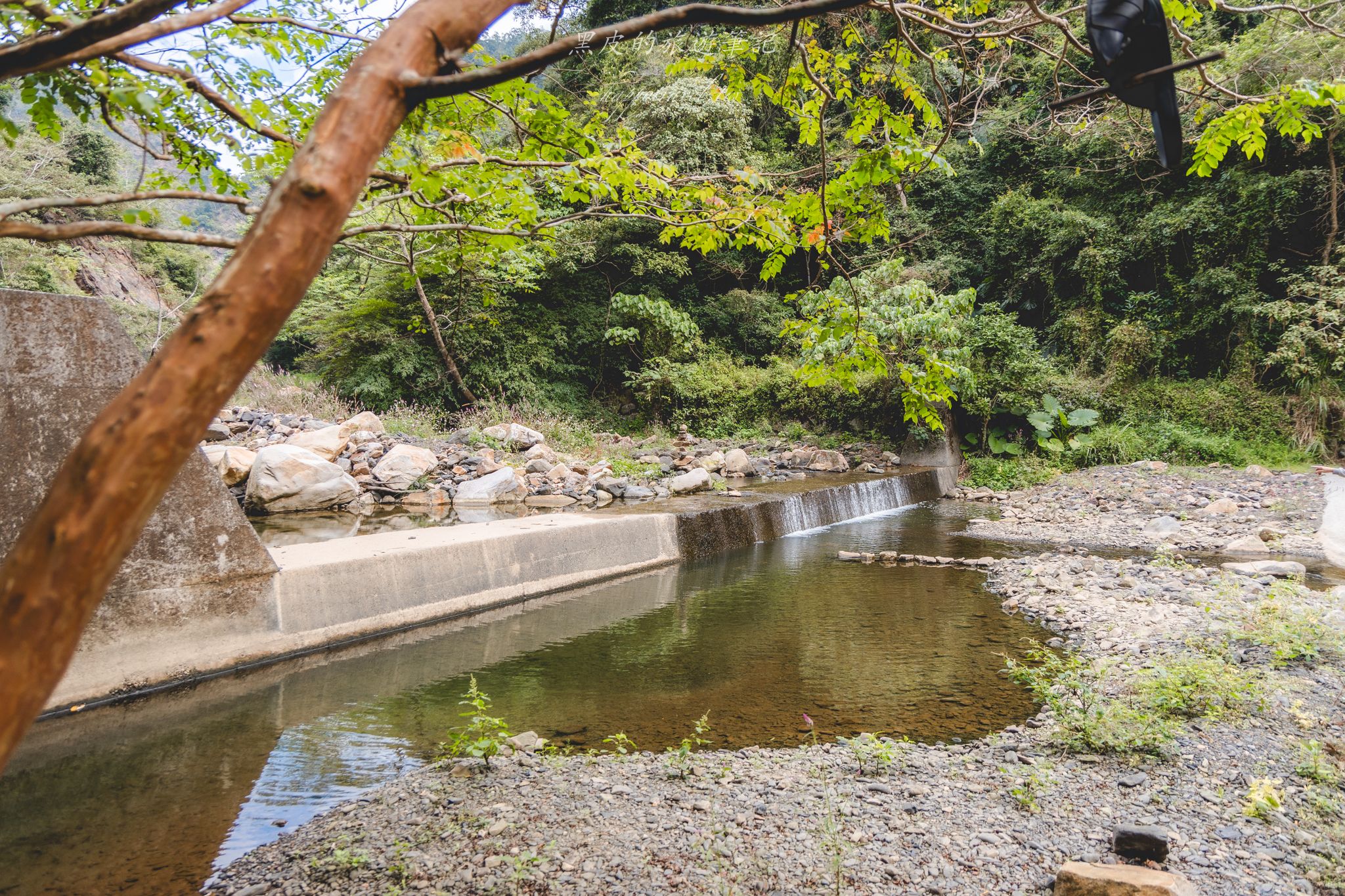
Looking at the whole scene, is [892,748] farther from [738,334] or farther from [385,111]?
[738,334]

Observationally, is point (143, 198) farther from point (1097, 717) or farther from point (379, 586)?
point (1097, 717)

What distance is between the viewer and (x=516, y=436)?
1362 cm

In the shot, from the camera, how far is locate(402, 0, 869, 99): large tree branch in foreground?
1.38m

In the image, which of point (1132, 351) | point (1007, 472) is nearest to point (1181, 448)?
point (1132, 351)

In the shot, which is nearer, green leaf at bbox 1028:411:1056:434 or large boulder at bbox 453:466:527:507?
large boulder at bbox 453:466:527:507

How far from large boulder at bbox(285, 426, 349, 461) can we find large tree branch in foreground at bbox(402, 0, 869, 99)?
10661 mm

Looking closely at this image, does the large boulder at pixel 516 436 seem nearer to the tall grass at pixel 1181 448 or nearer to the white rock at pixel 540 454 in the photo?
the white rock at pixel 540 454

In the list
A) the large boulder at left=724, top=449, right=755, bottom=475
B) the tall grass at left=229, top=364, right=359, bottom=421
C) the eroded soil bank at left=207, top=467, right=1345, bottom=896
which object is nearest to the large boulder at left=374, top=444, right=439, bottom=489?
the tall grass at left=229, top=364, right=359, bottom=421

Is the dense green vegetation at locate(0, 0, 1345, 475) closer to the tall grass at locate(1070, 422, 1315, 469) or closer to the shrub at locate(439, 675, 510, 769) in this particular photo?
the tall grass at locate(1070, 422, 1315, 469)

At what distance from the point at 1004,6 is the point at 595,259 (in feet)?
39.5

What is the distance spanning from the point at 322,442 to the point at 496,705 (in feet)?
27.1

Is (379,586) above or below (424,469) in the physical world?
below

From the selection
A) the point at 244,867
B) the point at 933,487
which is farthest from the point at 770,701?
A: the point at 933,487

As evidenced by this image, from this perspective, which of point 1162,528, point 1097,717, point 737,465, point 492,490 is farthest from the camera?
point 737,465
